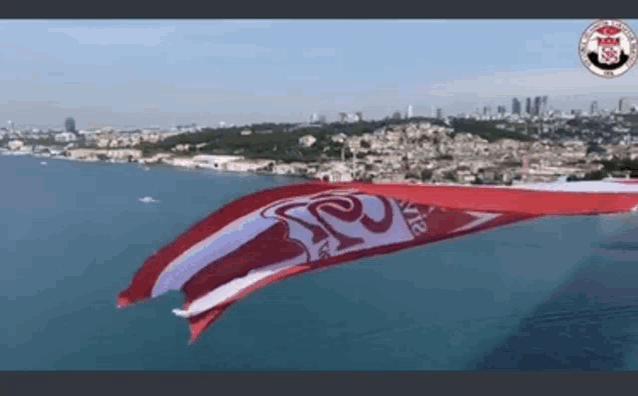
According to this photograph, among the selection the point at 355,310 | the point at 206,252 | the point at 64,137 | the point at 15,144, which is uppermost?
the point at 64,137

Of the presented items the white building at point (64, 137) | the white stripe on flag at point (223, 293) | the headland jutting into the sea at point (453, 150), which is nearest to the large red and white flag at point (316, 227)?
the white stripe on flag at point (223, 293)

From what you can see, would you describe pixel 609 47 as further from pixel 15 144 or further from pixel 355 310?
pixel 15 144

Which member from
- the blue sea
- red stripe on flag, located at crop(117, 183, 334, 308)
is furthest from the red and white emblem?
Result: red stripe on flag, located at crop(117, 183, 334, 308)

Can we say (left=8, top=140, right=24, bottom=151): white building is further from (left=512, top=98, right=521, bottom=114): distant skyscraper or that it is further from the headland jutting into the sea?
(left=512, top=98, right=521, bottom=114): distant skyscraper

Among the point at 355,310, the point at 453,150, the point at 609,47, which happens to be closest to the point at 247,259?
the point at 609,47

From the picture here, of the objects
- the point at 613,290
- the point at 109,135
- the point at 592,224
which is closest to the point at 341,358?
the point at 613,290

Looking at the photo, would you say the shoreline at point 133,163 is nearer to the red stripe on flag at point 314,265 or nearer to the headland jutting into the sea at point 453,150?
the headland jutting into the sea at point 453,150
